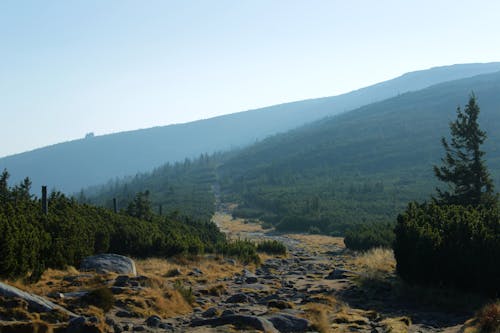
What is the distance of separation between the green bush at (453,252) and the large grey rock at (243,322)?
8.93 m

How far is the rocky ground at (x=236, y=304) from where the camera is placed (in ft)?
44.0

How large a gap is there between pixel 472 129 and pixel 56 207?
1122 inches

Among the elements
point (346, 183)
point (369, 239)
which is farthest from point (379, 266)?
point (346, 183)

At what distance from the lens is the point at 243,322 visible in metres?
13.3

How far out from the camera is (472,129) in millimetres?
34406

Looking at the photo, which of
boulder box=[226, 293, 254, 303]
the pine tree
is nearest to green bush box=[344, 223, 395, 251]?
the pine tree

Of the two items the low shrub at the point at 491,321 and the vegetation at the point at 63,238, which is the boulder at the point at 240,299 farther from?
the low shrub at the point at 491,321

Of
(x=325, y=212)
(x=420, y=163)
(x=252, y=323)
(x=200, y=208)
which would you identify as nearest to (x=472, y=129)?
(x=252, y=323)

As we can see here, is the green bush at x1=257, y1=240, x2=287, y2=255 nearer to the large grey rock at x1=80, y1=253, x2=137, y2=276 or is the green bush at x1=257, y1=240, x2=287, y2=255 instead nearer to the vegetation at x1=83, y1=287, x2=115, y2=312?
the large grey rock at x1=80, y1=253, x2=137, y2=276

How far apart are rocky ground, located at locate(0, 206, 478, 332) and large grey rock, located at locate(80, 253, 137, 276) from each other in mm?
1417

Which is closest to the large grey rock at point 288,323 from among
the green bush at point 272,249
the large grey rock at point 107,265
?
the large grey rock at point 107,265

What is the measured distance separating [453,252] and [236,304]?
8503mm

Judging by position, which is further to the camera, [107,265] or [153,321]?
[107,265]

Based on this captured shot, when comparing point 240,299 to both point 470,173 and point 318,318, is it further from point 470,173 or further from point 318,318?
point 470,173
